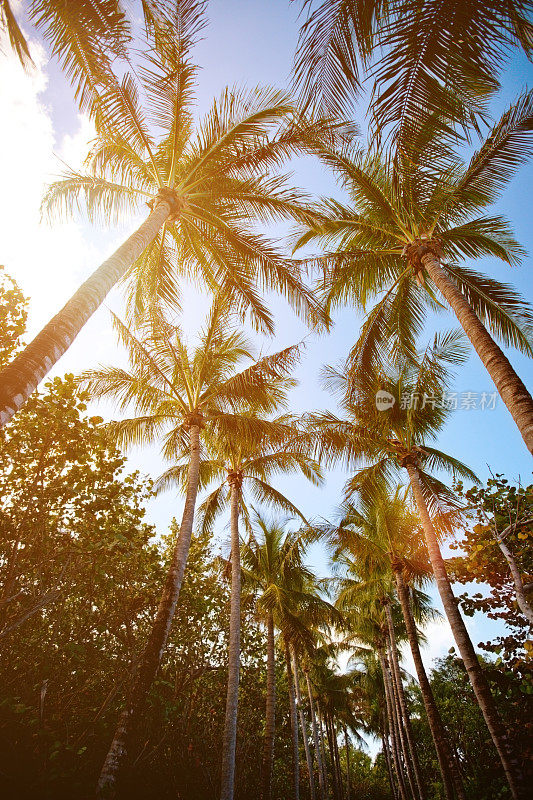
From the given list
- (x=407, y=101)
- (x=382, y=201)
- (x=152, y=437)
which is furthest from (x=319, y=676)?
(x=407, y=101)

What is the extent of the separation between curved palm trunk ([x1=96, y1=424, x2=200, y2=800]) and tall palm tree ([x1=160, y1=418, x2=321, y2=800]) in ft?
8.58

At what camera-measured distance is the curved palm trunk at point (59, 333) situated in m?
2.92

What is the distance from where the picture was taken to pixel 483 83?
4738 millimetres

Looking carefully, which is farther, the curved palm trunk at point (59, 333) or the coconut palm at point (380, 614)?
the coconut palm at point (380, 614)

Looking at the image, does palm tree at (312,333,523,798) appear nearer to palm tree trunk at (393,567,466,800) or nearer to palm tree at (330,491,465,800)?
palm tree at (330,491,465,800)

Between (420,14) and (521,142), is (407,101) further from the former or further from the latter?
(521,142)

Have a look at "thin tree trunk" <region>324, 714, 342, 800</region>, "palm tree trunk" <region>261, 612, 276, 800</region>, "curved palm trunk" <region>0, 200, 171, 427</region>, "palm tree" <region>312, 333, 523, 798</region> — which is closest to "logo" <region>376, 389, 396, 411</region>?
"palm tree" <region>312, 333, 523, 798</region>

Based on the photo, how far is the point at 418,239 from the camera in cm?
699

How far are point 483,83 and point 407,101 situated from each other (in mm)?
1131

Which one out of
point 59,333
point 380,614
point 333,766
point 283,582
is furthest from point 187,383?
point 333,766

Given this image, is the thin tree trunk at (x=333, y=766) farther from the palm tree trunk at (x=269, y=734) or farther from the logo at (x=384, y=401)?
the logo at (x=384, y=401)

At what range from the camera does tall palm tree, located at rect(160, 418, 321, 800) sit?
8766 millimetres

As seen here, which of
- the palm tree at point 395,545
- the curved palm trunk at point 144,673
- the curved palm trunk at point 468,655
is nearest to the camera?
the curved palm trunk at point 144,673

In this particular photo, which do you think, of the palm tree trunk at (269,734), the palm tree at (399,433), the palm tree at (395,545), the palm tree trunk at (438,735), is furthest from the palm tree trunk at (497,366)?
the palm tree trunk at (269,734)
